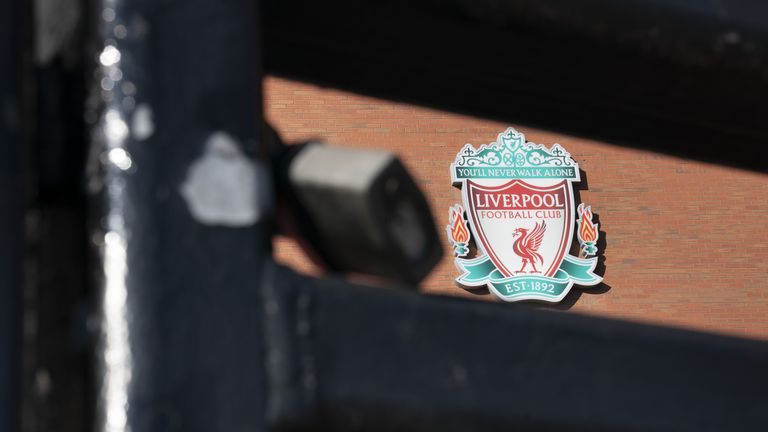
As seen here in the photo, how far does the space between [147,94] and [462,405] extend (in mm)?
304

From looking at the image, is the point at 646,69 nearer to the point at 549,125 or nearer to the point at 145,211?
the point at 549,125

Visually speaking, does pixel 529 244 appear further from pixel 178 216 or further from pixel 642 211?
pixel 178 216

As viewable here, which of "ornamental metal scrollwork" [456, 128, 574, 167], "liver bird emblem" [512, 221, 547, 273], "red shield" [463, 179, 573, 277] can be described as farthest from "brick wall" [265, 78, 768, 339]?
"liver bird emblem" [512, 221, 547, 273]

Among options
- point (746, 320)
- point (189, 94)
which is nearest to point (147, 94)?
point (189, 94)

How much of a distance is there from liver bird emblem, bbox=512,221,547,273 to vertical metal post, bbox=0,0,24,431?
39.7 ft

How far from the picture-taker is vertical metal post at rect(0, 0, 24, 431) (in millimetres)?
689

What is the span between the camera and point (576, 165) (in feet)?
43.8

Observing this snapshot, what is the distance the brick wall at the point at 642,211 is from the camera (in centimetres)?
1312

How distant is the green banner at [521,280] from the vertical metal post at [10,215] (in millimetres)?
12012

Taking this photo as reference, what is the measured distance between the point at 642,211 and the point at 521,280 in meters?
2.06

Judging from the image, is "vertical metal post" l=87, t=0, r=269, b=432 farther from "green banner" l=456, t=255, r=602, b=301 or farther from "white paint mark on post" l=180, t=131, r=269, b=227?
"green banner" l=456, t=255, r=602, b=301

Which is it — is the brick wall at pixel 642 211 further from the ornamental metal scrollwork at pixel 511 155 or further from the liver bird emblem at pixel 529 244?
the liver bird emblem at pixel 529 244

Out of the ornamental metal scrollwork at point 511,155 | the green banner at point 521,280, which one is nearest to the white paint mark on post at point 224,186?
the green banner at point 521,280

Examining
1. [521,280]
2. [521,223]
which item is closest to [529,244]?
[521,223]
